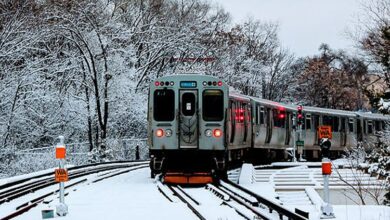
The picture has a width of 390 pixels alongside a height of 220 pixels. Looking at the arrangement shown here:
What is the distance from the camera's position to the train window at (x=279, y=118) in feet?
94.1

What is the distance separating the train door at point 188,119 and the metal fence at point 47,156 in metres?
10.1

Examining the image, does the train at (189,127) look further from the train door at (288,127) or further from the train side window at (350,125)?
the train side window at (350,125)

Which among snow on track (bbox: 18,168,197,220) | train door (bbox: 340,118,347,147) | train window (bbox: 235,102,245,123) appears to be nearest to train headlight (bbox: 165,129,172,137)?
snow on track (bbox: 18,168,197,220)

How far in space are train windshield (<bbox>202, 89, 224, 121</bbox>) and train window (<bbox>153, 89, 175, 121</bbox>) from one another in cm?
88

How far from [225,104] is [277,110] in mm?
11797

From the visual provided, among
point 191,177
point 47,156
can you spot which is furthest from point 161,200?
point 47,156

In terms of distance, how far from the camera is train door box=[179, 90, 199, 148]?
17.6 metres

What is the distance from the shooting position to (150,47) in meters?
37.5

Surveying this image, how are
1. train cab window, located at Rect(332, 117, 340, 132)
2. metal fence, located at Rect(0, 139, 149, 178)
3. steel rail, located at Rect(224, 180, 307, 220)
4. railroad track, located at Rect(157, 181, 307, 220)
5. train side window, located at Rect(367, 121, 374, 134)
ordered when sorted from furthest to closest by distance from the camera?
train side window, located at Rect(367, 121, 374, 134)
train cab window, located at Rect(332, 117, 340, 132)
metal fence, located at Rect(0, 139, 149, 178)
railroad track, located at Rect(157, 181, 307, 220)
steel rail, located at Rect(224, 180, 307, 220)

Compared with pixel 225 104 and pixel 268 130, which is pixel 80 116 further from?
pixel 225 104

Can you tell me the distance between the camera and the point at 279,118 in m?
29.4

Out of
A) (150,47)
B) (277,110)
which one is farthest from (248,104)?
(150,47)

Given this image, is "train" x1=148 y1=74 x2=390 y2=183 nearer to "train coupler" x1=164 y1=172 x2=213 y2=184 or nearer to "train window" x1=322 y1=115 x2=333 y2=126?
"train coupler" x1=164 y1=172 x2=213 y2=184

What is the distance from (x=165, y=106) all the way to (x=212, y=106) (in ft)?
4.17
